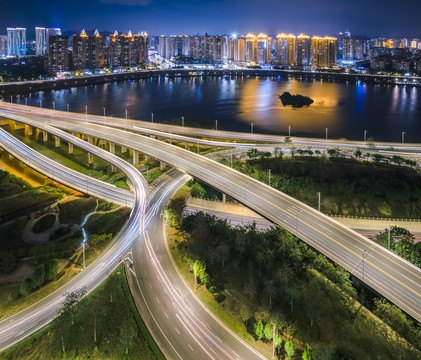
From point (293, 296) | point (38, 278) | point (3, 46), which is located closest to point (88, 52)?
point (3, 46)

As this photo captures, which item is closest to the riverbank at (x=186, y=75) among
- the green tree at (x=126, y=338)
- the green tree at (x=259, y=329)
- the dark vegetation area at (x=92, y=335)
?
the dark vegetation area at (x=92, y=335)

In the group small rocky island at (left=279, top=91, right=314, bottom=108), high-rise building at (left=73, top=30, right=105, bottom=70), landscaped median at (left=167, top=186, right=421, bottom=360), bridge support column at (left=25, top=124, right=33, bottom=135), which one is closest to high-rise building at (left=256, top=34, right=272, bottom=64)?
high-rise building at (left=73, top=30, right=105, bottom=70)

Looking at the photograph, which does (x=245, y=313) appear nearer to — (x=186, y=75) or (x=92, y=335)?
(x=92, y=335)

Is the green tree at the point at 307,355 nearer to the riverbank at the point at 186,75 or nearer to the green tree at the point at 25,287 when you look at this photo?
the green tree at the point at 25,287

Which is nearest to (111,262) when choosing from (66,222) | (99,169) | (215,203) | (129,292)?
(129,292)

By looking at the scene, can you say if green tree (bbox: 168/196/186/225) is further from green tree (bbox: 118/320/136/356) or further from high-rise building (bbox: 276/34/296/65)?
high-rise building (bbox: 276/34/296/65)

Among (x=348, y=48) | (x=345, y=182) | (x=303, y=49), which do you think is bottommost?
(x=345, y=182)
